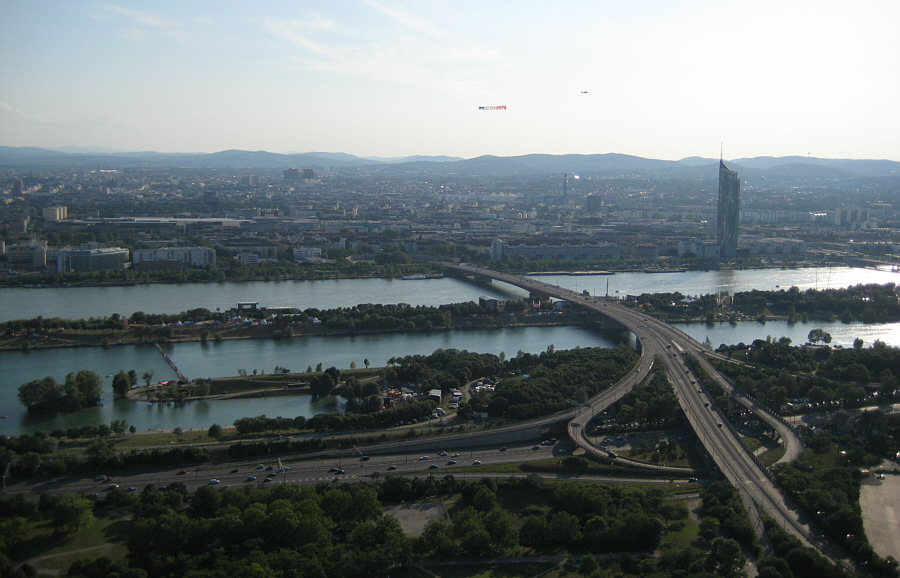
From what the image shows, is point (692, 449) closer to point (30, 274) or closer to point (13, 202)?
point (30, 274)

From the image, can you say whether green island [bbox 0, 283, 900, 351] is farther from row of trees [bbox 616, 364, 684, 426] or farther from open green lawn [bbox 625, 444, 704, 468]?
open green lawn [bbox 625, 444, 704, 468]

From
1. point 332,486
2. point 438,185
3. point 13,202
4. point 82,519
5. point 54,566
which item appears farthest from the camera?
point 438,185

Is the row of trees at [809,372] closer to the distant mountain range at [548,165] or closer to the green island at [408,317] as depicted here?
the green island at [408,317]

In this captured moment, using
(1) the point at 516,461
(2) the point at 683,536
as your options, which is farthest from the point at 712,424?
(2) the point at 683,536

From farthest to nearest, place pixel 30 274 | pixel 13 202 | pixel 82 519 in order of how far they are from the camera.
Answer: pixel 13 202
pixel 30 274
pixel 82 519

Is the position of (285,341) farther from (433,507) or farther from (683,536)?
(683,536)

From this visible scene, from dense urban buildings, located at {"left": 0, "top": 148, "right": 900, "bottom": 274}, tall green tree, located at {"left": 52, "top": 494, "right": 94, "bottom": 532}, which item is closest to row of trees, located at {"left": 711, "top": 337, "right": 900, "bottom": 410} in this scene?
tall green tree, located at {"left": 52, "top": 494, "right": 94, "bottom": 532}

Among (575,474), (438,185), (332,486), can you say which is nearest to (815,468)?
(575,474)
